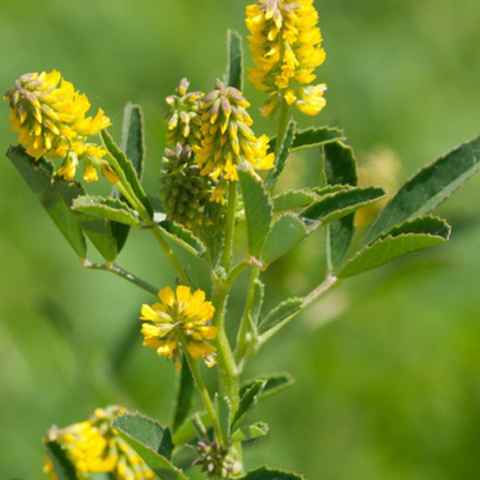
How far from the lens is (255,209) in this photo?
1.21m

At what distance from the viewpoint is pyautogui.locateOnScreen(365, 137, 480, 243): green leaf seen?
147 cm

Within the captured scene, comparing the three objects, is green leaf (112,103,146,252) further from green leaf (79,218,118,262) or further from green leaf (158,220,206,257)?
green leaf (158,220,206,257)

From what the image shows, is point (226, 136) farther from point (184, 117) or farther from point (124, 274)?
point (124, 274)

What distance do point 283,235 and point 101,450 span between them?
1.79 ft

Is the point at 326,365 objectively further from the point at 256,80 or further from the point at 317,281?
the point at 256,80

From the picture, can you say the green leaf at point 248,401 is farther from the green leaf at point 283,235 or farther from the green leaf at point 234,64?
the green leaf at point 234,64

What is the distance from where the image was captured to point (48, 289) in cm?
370

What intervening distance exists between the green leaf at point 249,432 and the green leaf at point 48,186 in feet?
1.33

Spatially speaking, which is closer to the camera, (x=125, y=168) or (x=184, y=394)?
(x=125, y=168)

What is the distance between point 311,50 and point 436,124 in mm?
3457

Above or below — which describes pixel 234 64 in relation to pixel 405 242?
above

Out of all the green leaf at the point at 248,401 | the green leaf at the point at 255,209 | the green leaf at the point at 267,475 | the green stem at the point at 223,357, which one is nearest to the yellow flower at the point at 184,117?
the green leaf at the point at 255,209

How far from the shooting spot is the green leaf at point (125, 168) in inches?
50.8

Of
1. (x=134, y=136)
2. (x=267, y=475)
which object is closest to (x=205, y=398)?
(x=267, y=475)
